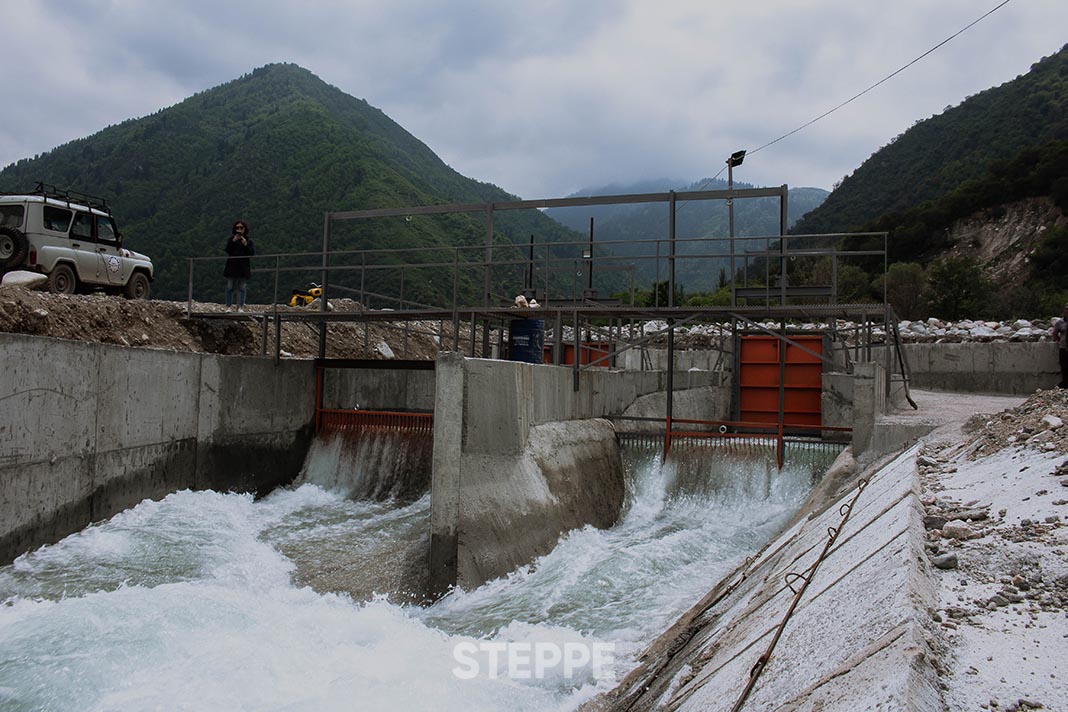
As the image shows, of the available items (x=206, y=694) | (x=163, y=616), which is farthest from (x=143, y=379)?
(x=206, y=694)

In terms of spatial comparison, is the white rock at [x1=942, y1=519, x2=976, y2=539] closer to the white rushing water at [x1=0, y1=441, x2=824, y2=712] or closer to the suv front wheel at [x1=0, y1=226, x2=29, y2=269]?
the white rushing water at [x1=0, y1=441, x2=824, y2=712]

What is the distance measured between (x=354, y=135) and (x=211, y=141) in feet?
53.0

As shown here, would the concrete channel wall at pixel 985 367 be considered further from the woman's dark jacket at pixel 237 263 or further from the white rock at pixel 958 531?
the white rock at pixel 958 531

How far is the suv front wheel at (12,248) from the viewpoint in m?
13.1

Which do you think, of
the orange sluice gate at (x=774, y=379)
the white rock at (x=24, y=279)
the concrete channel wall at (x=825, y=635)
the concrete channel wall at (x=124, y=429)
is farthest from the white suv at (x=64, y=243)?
the concrete channel wall at (x=825, y=635)

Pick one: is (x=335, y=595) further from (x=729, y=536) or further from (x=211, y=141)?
(x=211, y=141)

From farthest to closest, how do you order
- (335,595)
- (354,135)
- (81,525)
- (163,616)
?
(354,135)
(81,525)
(335,595)
(163,616)

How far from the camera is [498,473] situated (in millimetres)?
8594

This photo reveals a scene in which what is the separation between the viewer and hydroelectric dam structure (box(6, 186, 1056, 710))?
4652mm

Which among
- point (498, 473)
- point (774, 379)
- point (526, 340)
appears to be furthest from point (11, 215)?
point (774, 379)

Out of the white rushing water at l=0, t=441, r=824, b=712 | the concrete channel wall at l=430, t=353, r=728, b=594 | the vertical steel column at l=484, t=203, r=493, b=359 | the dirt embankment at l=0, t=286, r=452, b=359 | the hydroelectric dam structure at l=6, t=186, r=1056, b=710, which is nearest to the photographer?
the hydroelectric dam structure at l=6, t=186, r=1056, b=710

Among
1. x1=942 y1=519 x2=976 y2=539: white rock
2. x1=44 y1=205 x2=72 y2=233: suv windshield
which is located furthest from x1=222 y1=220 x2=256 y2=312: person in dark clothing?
x1=942 y1=519 x2=976 y2=539: white rock

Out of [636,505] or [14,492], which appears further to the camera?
[636,505]

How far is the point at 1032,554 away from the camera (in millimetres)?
3529
